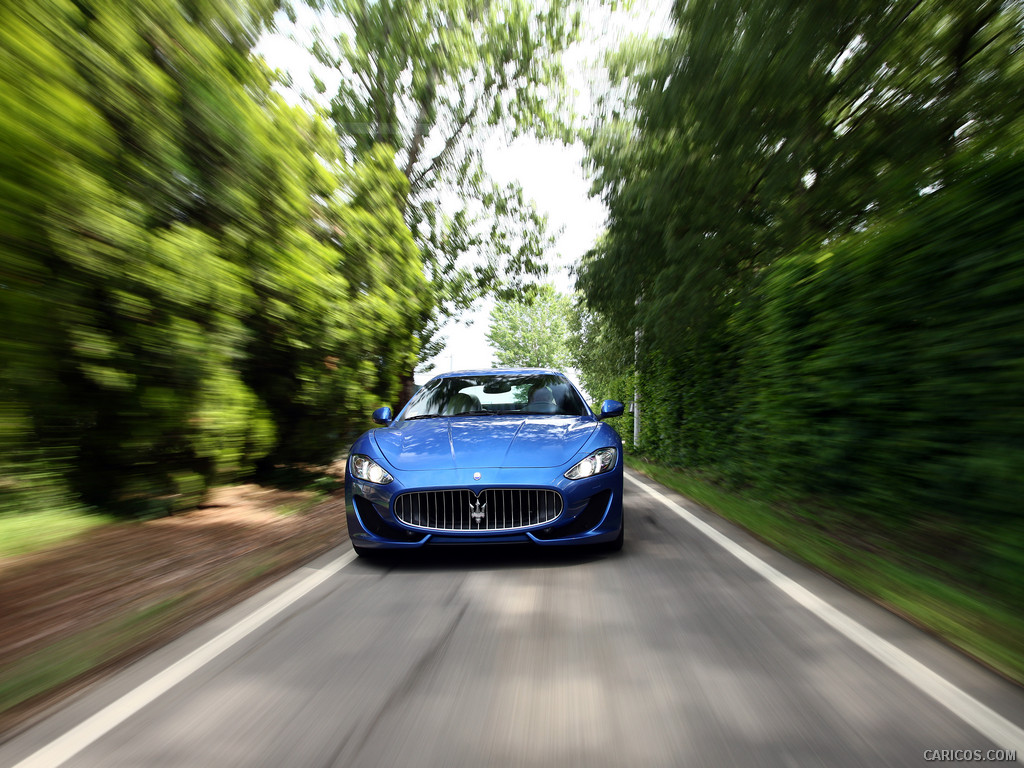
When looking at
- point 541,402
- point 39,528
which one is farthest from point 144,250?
point 541,402

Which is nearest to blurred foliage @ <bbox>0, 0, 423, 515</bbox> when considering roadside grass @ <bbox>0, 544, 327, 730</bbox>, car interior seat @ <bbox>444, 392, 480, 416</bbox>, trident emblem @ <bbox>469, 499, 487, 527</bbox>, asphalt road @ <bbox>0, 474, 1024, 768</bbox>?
roadside grass @ <bbox>0, 544, 327, 730</bbox>

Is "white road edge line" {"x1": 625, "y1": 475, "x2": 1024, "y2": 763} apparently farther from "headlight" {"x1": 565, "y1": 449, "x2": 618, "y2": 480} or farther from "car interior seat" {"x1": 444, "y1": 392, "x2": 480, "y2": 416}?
"car interior seat" {"x1": 444, "y1": 392, "x2": 480, "y2": 416}

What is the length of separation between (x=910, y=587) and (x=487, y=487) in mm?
2636

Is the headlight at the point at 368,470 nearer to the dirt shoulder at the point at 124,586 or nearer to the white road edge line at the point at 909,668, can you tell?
the dirt shoulder at the point at 124,586

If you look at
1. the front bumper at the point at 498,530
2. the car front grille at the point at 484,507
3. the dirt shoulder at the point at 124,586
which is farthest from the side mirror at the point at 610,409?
the dirt shoulder at the point at 124,586

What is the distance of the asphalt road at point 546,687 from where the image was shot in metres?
2.30

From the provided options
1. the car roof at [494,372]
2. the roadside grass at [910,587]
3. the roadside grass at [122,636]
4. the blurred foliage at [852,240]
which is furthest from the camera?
the car roof at [494,372]

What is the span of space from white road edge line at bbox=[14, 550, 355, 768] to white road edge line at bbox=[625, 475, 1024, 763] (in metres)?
3.02

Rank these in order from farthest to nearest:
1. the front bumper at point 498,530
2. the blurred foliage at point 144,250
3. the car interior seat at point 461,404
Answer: the car interior seat at point 461,404 → the front bumper at point 498,530 → the blurred foliage at point 144,250

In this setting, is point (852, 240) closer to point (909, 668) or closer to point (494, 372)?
point (494, 372)

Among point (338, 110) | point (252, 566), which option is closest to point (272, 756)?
point (252, 566)

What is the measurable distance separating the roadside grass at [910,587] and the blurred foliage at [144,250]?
546 cm

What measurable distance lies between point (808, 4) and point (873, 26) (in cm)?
72

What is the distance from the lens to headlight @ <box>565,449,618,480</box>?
4.81 metres
